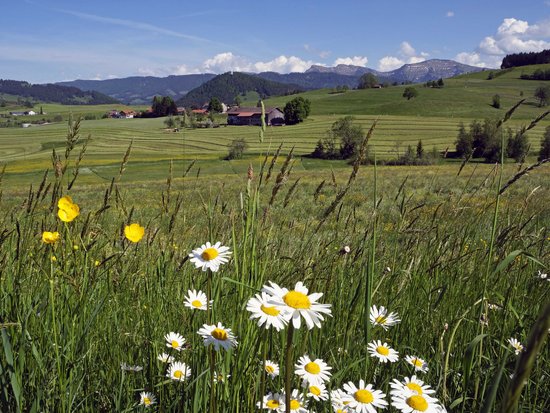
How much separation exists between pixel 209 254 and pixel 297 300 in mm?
522

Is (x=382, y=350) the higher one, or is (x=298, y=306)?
(x=298, y=306)

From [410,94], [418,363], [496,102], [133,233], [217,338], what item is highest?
[410,94]

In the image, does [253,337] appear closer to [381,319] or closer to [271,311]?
[271,311]

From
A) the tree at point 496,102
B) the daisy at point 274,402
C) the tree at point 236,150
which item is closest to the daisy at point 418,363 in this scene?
the daisy at point 274,402

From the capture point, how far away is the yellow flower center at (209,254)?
157 cm

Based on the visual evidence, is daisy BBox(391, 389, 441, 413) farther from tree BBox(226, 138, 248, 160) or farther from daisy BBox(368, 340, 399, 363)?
tree BBox(226, 138, 248, 160)

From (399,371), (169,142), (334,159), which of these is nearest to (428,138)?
(334,159)

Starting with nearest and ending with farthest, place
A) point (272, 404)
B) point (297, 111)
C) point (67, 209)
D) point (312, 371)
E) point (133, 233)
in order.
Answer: point (272, 404) → point (312, 371) → point (67, 209) → point (133, 233) → point (297, 111)

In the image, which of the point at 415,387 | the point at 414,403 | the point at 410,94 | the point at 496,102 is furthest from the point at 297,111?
the point at 414,403

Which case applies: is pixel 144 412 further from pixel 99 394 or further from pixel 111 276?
pixel 111 276

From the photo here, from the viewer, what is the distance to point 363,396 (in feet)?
4.74

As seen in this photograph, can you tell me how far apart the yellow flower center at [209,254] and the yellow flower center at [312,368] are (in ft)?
1.59

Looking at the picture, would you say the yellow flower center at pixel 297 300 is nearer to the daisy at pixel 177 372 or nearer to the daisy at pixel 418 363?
the daisy at pixel 177 372

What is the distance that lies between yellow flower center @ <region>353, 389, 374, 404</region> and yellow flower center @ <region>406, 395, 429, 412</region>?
0.12 meters
